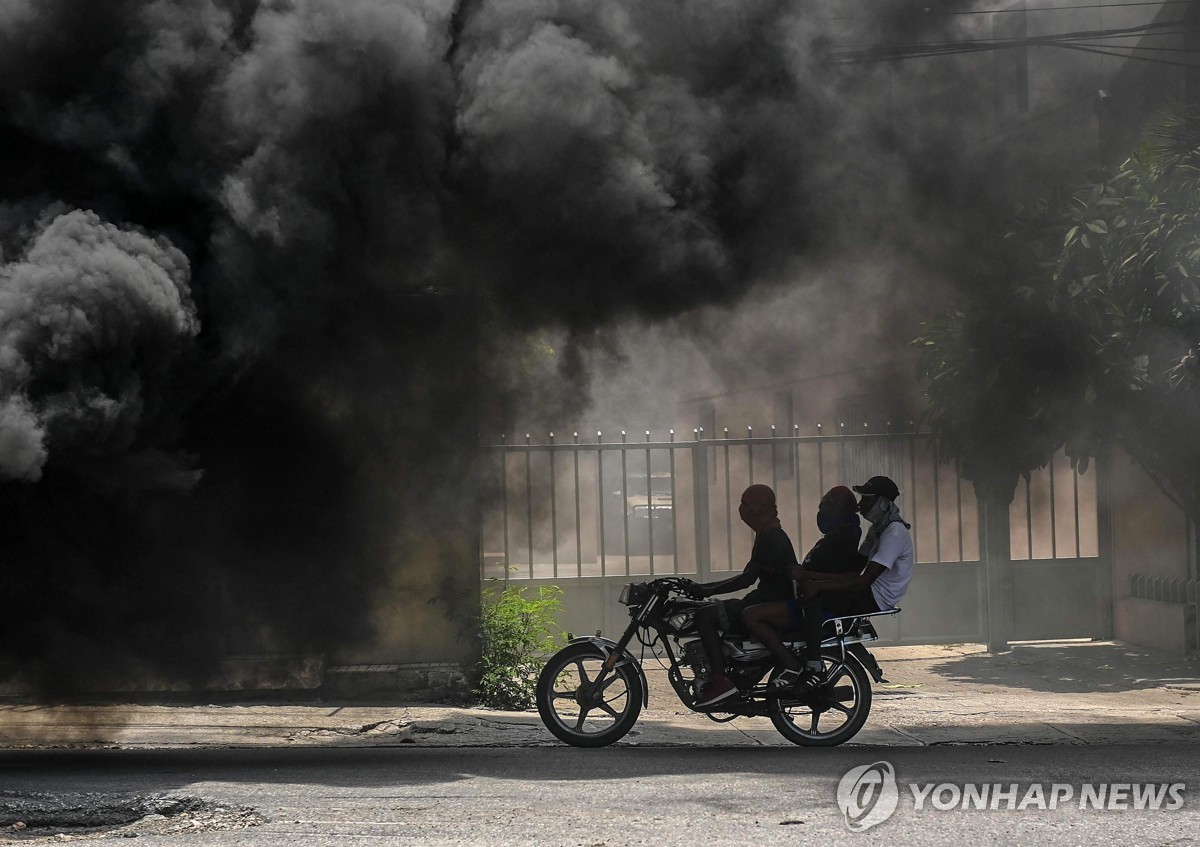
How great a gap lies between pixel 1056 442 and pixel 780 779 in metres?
5.72

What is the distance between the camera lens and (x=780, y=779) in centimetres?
593

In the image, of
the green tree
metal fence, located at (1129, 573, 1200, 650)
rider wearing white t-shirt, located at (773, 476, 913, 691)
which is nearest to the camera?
rider wearing white t-shirt, located at (773, 476, 913, 691)

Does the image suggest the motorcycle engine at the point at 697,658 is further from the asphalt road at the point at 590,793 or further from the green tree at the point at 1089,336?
the green tree at the point at 1089,336

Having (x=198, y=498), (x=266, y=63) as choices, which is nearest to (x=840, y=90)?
(x=266, y=63)

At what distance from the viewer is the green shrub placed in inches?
339

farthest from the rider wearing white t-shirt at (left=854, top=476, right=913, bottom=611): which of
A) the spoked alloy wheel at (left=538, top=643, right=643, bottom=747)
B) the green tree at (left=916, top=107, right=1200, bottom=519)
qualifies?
the green tree at (left=916, top=107, right=1200, bottom=519)

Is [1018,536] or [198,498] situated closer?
[198,498]

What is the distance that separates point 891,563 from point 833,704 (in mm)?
808

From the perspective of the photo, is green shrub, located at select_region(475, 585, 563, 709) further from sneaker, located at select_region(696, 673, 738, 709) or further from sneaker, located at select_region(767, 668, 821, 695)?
sneaker, located at select_region(767, 668, 821, 695)

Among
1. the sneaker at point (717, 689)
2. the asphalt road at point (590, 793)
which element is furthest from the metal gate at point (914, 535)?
the asphalt road at point (590, 793)

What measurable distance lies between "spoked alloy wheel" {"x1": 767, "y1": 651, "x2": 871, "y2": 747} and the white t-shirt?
37cm

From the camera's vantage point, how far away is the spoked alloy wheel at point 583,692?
23.0 feet

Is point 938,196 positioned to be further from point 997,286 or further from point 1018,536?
point 1018,536

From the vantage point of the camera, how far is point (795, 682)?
22.7 feet
